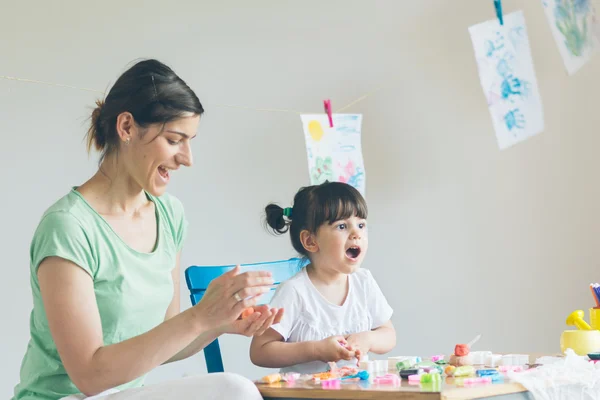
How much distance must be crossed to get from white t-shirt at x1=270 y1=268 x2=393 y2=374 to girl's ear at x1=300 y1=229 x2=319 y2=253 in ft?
0.16

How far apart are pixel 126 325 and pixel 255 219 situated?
89 centimetres

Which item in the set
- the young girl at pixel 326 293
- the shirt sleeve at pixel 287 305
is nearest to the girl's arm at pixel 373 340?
the young girl at pixel 326 293

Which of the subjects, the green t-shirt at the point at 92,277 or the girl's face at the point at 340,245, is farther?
the girl's face at the point at 340,245

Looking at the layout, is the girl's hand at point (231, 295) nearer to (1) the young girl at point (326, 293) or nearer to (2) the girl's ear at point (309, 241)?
(1) the young girl at point (326, 293)

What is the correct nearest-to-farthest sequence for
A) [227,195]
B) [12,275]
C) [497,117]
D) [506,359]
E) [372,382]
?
1. [372,382]
2. [506,359]
3. [12,275]
4. [227,195]
5. [497,117]

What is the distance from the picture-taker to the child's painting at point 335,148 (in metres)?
2.20

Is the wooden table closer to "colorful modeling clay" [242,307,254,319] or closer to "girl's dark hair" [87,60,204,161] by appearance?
"colorful modeling clay" [242,307,254,319]

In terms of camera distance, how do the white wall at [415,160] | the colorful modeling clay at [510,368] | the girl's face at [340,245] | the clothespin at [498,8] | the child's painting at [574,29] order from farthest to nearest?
the child's painting at [574,29] → the clothespin at [498,8] → the white wall at [415,160] → the girl's face at [340,245] → the colorful modeling clay at [510,368]

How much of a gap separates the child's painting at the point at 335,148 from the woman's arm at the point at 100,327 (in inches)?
42.1

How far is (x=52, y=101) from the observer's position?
1.94 m

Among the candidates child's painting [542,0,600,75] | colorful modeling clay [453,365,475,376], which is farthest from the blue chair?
child's painting [542,0,600,75]

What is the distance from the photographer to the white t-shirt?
1.61 meters

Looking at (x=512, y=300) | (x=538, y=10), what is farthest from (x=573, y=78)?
(x=512, y=300)

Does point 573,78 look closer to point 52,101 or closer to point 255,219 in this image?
point 255,219
